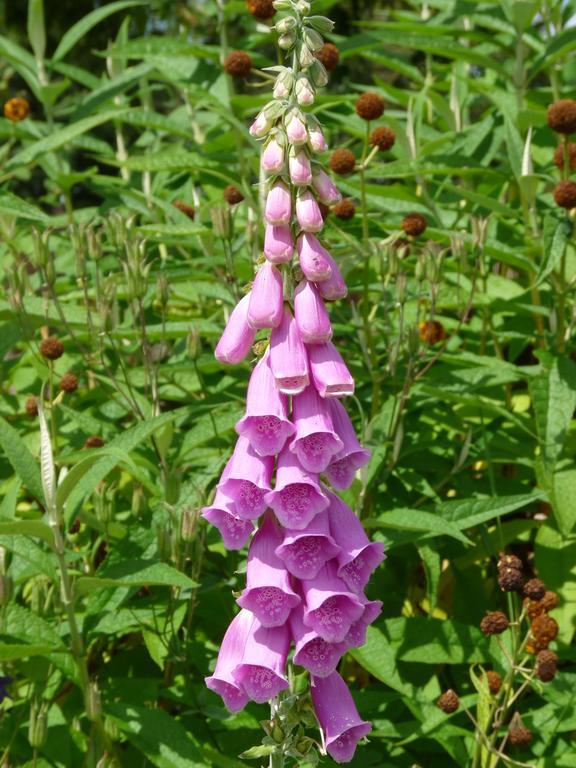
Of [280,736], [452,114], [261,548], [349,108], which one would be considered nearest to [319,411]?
[261,548]

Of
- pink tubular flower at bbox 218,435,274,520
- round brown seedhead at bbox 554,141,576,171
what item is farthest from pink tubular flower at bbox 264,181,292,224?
round brown seedhead at bbox 554,141,576,171

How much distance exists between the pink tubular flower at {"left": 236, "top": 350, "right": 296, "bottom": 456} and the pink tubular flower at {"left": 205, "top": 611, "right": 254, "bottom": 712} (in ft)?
1.38

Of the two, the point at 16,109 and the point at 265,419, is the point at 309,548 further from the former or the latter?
the point at 16,109

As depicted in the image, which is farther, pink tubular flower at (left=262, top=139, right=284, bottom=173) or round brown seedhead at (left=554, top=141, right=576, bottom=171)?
round brown seedhead at (left=554, top=141, right=576, bottom=171)

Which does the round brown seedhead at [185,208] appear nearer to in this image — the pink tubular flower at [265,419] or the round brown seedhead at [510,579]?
the round brown seedhead at [510,579]

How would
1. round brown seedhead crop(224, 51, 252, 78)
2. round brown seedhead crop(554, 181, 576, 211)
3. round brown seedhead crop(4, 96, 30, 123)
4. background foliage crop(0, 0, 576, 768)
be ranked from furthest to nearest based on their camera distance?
round brown seedhead crop(4, 96, 30, 123), round brown seedhead crop(224, 51, 252, 78), round brown seedhead crop(554, 181, 576, 211), background foliage crop(0, 0, 576, 768)

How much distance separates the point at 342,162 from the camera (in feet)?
13.5

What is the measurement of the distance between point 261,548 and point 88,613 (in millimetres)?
1067

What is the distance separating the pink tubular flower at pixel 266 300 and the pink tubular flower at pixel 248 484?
0.30m

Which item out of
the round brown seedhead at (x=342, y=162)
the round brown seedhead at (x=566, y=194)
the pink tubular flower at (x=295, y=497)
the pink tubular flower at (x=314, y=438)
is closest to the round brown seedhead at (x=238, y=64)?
the round brown seedhead at (x=342, y=162)

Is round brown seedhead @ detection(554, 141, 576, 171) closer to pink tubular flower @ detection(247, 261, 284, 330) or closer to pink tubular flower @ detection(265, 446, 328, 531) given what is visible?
pink tubular flower @ detection(247, 261, 284, 330)

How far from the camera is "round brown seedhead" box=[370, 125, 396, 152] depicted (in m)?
4.30

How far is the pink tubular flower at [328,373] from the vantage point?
230cm

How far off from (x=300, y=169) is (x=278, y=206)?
91 millimetres
